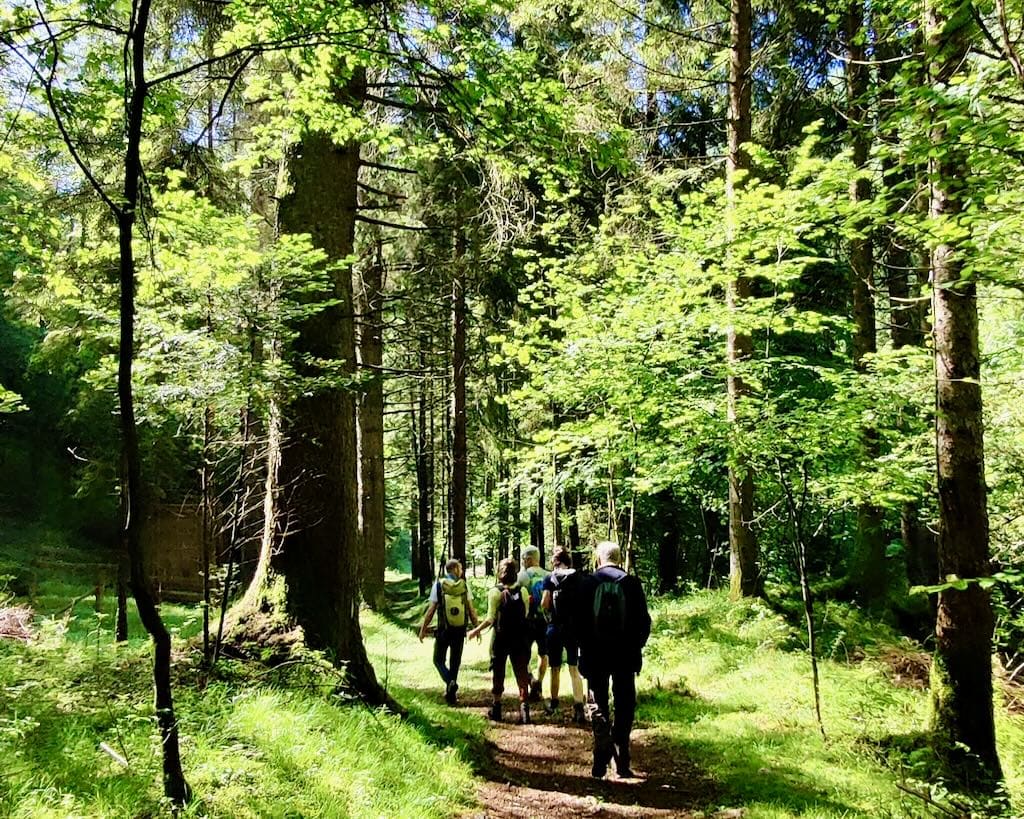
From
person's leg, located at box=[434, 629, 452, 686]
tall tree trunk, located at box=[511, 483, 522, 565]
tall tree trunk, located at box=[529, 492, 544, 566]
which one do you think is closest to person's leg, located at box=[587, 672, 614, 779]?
person's leg, located at box=[434, 629, 452, 686]

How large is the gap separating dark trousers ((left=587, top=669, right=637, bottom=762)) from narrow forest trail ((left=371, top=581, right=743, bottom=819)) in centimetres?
32

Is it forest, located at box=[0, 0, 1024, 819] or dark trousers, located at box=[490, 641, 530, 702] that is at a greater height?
forest, located at box=[0, 0, 1024, 819]

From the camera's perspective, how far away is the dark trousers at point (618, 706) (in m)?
5.17

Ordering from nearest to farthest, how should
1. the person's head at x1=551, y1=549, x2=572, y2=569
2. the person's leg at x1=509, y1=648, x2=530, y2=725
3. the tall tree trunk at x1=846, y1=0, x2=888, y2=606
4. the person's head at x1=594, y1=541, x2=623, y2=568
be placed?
the person's head at x1=594, y1=541, x2=623, y2=568 → the person's head at x1=551, y1=549, x2=572, y2=569 → the person's leg at x1=509, y1=648, x2=530, y2=725 → the tall tree trunk at x1=846, y1=0, x2=888, y2=606

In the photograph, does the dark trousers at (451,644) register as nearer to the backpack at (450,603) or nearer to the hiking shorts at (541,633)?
the backpack at (450,603)

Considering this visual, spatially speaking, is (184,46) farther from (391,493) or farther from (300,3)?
(391,493)

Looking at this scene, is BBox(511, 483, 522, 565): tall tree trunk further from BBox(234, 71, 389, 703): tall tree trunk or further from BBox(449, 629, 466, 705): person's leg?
BBox(234, 71, 389, 703): tall tree trunk

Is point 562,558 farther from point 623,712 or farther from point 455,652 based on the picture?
point 455,652

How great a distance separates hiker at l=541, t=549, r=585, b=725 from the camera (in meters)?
5.73

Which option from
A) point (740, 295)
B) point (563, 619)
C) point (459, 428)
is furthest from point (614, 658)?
point (459, 428)

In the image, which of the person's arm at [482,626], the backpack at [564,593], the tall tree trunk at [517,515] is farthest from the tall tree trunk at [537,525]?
the backpack at [564,593]

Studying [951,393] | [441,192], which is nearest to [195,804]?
[951,393]

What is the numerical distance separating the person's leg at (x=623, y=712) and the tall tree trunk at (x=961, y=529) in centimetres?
235

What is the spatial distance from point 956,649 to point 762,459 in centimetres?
265
